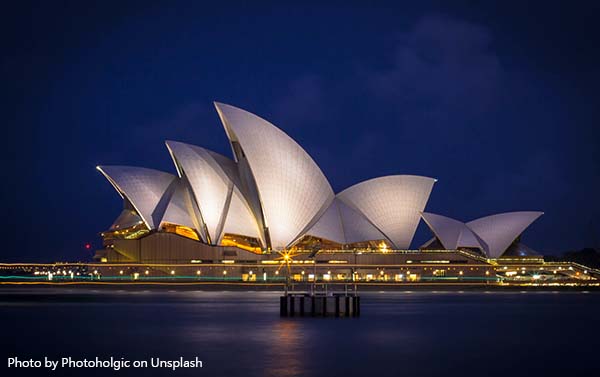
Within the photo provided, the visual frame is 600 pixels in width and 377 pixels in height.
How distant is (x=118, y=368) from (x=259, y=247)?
58.2 metres

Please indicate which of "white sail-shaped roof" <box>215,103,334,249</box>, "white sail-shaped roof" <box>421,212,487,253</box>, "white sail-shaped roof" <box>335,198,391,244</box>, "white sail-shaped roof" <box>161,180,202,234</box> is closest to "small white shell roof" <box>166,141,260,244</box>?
"white sail-shaped roof" <box>161,180,202,234</box>

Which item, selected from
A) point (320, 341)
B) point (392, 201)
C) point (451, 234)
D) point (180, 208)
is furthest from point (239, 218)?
point (320, 341)

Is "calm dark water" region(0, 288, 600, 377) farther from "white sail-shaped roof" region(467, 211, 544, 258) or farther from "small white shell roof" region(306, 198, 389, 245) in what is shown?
"white sail-shaped roof" region(467, 211, 544, 258)

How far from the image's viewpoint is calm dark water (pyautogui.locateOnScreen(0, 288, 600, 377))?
23016 millimetres

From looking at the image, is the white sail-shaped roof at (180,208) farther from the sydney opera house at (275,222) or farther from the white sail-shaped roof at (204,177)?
the white sail-shaped roof at (204,177)

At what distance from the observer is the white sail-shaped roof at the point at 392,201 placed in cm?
8144

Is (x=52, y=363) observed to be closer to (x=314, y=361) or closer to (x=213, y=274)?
(x=314, y=361)

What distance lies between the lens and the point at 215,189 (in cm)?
7331

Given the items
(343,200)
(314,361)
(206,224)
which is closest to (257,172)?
(206,224)

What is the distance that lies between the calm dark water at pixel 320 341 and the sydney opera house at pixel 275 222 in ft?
93.5

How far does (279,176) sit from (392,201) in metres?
15.0

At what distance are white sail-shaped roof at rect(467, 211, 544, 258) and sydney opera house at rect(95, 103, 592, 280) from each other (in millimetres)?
106

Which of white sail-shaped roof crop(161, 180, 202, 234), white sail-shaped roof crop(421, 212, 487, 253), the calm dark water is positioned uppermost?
white sail-shaped roof crop(161, 180, 202, 234)

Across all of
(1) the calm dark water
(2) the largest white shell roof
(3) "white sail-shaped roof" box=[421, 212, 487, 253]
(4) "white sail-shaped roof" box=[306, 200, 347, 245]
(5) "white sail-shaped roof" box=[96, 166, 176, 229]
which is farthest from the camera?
(3) "white sail-shaped roof" box=[421, 212, 487, 253]
